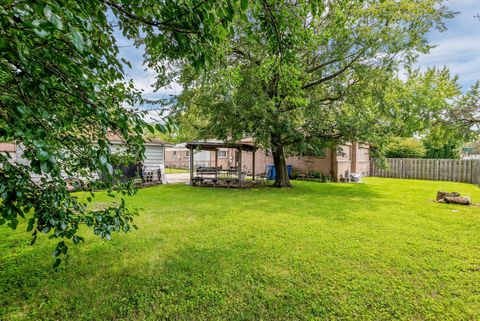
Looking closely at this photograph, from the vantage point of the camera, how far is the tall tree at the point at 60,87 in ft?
3.82

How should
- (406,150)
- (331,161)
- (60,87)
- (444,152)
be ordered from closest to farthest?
(60,87)
(331,161)
(444,152)
(406,150)

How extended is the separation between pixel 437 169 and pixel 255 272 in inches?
715

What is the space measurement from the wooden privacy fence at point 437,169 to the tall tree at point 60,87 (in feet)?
47.9

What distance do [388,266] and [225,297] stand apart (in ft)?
8.33

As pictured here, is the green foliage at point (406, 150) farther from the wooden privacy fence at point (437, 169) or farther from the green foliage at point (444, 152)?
the wooden privacy fence at point (437, 169)

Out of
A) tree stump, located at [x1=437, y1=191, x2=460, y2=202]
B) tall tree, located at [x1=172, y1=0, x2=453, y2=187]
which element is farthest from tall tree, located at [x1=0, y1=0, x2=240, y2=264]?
tree stump, located at [x1=437, y1=191, x2=460, y2=202]

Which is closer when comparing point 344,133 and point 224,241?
point 224,241

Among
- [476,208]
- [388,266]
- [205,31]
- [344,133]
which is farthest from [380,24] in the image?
[205,31]

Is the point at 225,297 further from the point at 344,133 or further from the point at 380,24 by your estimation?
the point at 380,24

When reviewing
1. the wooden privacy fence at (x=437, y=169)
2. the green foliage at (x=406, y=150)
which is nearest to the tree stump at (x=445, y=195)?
the wooden privacy fence at (x=437, y=169)

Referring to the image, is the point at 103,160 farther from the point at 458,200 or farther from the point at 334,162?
the point at 334,162

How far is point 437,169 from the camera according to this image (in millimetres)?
16531

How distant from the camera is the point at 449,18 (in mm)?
9984

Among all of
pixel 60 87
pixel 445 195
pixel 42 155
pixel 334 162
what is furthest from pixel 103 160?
pixel 334 162
